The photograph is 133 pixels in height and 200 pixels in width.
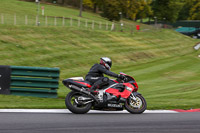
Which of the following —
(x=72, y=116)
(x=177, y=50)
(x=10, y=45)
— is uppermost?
(x=72, y=116)

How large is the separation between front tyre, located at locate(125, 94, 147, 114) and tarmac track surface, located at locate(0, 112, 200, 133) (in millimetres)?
266

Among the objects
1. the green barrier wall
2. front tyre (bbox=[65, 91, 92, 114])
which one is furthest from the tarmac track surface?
the green barrier wall

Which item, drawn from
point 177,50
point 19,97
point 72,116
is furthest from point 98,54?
point 72,116

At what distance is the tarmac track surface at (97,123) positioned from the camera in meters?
7.41

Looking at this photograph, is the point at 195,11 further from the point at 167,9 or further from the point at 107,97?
the point at 107,97

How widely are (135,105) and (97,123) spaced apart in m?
1.92

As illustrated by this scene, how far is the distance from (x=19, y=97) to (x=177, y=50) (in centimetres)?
4059

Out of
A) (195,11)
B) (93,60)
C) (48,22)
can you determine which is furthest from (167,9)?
(93,60)

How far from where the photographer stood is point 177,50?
49.6m

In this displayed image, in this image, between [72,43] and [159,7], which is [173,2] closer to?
[159,7]

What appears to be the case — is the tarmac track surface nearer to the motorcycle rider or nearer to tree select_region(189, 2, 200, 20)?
the motorcycle rider

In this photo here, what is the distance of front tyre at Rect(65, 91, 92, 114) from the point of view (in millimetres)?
9234

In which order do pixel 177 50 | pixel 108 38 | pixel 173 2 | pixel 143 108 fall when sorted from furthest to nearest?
pixel 173 2
pixel 177 50
pixel 108 38
pixel 143 108

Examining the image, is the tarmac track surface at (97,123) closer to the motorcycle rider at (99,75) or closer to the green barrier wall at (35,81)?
the motorcycle rider at (99,75)
